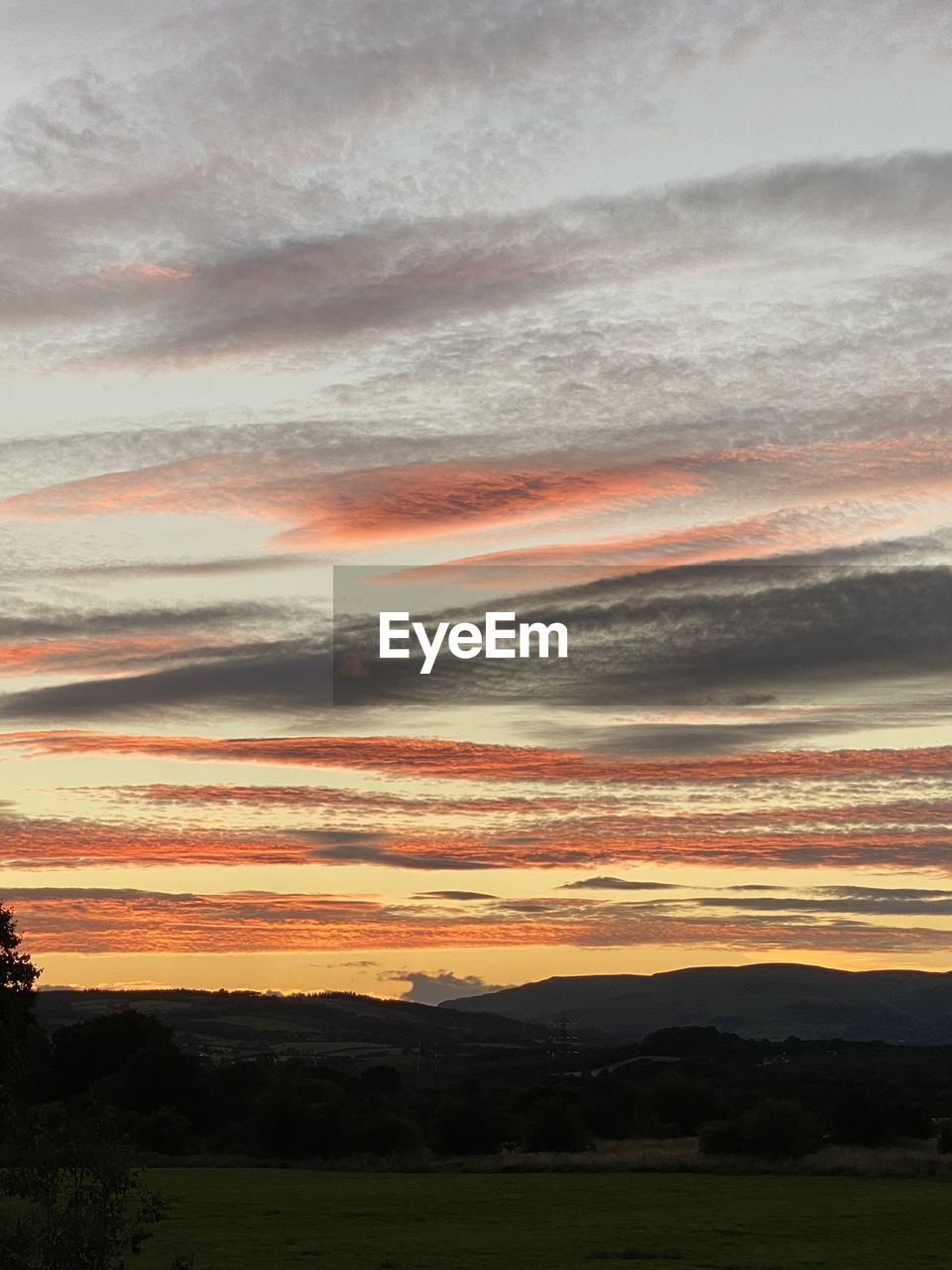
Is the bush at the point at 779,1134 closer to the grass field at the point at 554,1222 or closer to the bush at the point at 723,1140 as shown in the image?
the bush at the point at 723,1140

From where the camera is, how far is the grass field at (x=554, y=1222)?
43125 mm

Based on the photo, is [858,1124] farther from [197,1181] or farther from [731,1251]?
[731,1251]

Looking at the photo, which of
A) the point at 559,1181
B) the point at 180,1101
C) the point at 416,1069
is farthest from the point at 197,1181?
the point at 416,1069

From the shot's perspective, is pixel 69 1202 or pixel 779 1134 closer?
pixel 69 1202

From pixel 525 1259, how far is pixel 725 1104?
76257 mm

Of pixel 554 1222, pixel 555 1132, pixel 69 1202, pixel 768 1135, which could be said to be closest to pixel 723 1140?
pixel 768 1135

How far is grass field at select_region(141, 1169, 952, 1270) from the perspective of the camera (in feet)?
141

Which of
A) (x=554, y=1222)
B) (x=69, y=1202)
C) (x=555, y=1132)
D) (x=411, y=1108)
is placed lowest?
(x=411, y=1108)

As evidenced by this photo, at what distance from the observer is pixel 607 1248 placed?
150 feet

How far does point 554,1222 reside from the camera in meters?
53.9

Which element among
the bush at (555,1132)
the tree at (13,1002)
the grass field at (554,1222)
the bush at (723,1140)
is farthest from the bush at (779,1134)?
the tree at (13,1002)

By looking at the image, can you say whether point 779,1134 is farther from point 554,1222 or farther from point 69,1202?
point 69,1202

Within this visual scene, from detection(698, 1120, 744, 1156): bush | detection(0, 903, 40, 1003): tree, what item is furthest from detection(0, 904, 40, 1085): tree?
detection(698, 1120, 744, 1156): bush

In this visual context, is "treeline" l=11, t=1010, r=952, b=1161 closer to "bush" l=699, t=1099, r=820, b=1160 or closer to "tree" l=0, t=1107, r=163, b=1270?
"bush" l=699, t=1099, r=820, b=1160
